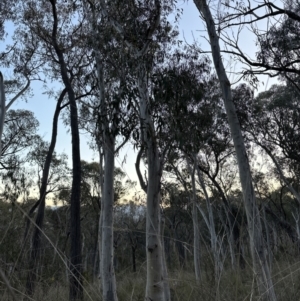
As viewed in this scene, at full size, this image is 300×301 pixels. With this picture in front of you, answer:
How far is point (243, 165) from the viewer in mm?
5680

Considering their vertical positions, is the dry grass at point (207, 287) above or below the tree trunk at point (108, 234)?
below

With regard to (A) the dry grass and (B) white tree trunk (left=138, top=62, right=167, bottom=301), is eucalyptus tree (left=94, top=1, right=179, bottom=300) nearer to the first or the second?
(B) white tree trunk (left=138, top=62, right=167, bottom=301)

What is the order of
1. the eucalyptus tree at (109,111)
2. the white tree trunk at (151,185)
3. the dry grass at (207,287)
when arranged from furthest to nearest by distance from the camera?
the eucalyptus tree at (109,111) → the white tree trunk at (151,185) → the dry grass at (207,287)

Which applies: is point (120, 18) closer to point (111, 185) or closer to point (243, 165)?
point (111, 185)

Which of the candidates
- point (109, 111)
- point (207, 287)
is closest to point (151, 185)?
point (109, 111)

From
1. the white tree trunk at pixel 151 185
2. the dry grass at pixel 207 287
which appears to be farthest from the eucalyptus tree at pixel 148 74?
the dry grass at pixel 207 287

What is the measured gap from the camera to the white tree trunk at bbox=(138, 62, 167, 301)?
589cm

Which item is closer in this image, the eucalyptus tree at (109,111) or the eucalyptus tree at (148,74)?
the eucalyptus tree at (148,74)

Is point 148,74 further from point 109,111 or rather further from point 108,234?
point 108,234

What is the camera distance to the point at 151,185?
21.7 feet

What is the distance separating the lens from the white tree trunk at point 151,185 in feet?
19.3

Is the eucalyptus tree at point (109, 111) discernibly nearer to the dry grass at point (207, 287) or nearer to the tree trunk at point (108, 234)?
the tree trunk at point (108, 234)

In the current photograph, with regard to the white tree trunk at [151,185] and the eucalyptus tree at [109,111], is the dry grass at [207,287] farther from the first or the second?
the eucalyptus tree at [109,111]

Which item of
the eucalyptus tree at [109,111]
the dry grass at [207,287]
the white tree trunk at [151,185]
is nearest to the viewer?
the dry grass at [207,287]
